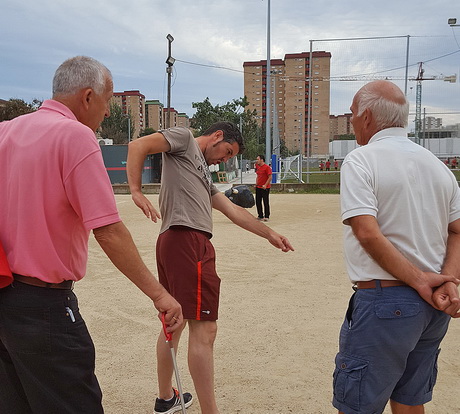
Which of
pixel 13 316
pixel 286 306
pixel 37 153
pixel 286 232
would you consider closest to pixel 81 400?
pixel 13 316

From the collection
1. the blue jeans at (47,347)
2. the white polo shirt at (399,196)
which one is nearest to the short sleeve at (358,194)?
the white polo shirt at (399,196)

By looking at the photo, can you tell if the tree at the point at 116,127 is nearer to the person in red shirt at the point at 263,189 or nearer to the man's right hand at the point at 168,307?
the person in red shirt at the point at 263,189

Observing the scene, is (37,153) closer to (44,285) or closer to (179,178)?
(44,285)

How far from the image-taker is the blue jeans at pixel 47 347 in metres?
1.94

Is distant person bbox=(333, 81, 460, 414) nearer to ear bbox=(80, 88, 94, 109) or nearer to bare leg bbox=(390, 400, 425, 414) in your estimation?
bare leg bbox=(390, 400, 425, 414)

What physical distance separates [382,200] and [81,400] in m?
1.52

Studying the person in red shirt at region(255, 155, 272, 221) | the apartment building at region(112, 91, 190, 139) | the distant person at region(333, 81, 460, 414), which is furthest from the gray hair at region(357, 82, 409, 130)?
the apartment building at region(112, 91, 190, 139)

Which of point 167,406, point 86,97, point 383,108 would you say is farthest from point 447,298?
point 167,406

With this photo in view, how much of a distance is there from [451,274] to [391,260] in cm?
33

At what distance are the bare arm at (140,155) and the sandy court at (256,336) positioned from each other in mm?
1502

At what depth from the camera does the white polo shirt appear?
2098 mm

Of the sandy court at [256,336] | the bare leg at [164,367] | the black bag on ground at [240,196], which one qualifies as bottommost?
the sandy court at [256,336]

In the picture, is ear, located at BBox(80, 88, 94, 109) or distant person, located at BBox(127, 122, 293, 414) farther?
distant person, located at BBox(127, 122, 293, 414)

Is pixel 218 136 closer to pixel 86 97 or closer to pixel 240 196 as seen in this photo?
pixel 86 97
